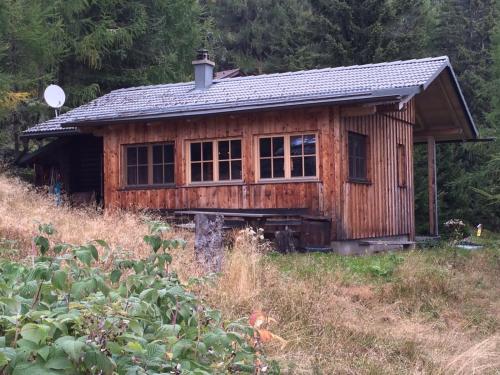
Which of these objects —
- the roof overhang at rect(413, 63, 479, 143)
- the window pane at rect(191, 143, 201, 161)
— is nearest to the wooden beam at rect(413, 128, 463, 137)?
the roof overhang at rect(413, 63, 479, 143)

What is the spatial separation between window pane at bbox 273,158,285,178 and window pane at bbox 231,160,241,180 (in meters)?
0.80

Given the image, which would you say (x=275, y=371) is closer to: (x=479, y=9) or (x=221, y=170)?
(x=221, y=170)

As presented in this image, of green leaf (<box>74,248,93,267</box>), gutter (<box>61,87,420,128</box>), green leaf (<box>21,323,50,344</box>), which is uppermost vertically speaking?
gutter (<box>61,87,420,128</box>)

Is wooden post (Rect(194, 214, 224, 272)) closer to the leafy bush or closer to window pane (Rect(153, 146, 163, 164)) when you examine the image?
the leafy bush

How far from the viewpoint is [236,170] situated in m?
13.0

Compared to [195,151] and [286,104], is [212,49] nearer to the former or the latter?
[195,151]

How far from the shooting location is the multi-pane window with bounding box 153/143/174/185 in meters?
13.7

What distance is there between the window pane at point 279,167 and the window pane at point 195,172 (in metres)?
1.76

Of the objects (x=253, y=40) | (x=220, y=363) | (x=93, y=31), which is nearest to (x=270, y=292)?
(x=220, y=363)

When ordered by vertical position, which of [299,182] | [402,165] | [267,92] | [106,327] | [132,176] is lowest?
[106,327]

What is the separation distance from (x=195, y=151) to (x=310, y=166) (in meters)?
2.65

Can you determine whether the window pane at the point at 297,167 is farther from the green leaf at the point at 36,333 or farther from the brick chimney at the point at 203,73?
the green leaf at the point at 36,333

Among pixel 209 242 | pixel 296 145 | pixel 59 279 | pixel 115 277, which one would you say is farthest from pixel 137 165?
pixel 59 279

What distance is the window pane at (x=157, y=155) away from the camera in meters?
13.8
